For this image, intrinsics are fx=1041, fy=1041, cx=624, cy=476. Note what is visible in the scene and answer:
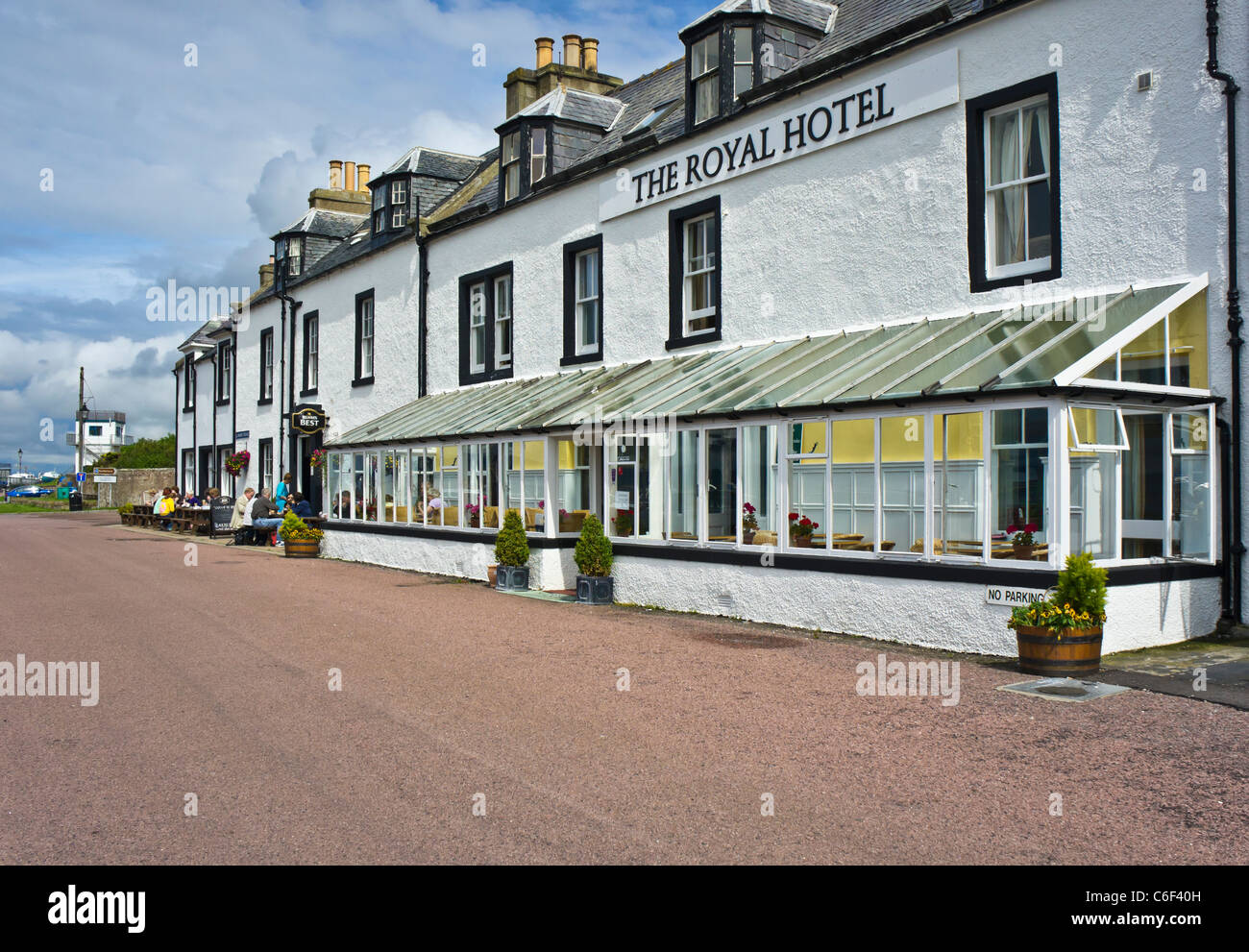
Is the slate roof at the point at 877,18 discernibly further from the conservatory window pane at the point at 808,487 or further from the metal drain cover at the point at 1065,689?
the metal drain cover at the point at 1065,689

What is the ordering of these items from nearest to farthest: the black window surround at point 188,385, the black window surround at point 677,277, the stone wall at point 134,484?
1. the black window surround at point 677,277
2. the black window surround at point 188,385
3. the stone wall at point 134,484

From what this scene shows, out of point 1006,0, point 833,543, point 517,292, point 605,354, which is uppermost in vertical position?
point 1006,0

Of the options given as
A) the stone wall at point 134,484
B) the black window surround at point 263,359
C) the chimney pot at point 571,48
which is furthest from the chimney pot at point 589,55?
the stone wall at point 134,484

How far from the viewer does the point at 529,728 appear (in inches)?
293

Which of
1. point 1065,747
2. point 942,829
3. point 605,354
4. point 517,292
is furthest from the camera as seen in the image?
point 517,292

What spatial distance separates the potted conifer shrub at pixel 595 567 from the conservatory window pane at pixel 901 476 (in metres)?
4.50

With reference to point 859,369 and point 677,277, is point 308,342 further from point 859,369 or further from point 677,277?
point 859,369

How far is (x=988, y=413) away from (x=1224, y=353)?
2548mm

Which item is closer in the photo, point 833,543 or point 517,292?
point 833,543

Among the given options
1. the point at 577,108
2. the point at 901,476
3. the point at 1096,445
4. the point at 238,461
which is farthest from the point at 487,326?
the point at 238,461

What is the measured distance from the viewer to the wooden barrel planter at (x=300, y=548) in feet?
79.1
